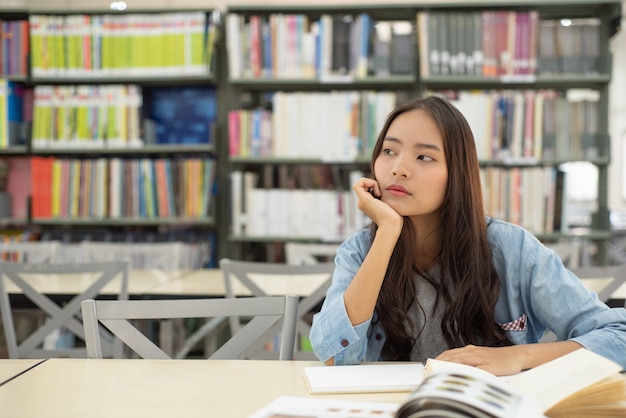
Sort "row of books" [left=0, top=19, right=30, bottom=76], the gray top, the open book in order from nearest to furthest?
the open book, the gray top, "row of books" [left=0, top=19, right=30, bottom=76]

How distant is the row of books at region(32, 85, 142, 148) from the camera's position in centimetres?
338

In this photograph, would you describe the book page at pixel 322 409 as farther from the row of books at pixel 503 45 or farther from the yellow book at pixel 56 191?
the yellow book at pixel 56 191

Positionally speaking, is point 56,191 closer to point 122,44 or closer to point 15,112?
point 15,112

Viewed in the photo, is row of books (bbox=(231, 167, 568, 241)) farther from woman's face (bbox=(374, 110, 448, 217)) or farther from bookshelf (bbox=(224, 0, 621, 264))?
woman's face (bbox=(374, 110, 448, 217))

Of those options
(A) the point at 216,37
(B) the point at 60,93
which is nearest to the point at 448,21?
(A) the point at 216,37

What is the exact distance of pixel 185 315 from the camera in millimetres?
1192

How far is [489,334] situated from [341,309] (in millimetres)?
318

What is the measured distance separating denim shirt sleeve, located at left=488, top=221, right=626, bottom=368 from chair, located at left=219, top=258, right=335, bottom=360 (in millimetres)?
596

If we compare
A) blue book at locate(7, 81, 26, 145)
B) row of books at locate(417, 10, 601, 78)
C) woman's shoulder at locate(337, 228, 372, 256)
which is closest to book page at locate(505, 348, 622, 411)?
woman's shoulder at locate(337, 228, 372, 256)

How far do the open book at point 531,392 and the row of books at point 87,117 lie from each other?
2871 mm

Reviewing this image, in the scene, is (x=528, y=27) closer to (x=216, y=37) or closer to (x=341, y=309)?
(x=216, y=37)

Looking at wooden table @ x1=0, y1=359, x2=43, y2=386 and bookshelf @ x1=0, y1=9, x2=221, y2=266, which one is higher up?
bookshelf @ x1=0, y1=9, x2=221, y2=266

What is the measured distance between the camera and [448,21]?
10.4ft

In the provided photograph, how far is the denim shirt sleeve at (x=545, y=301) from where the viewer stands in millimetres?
1078
